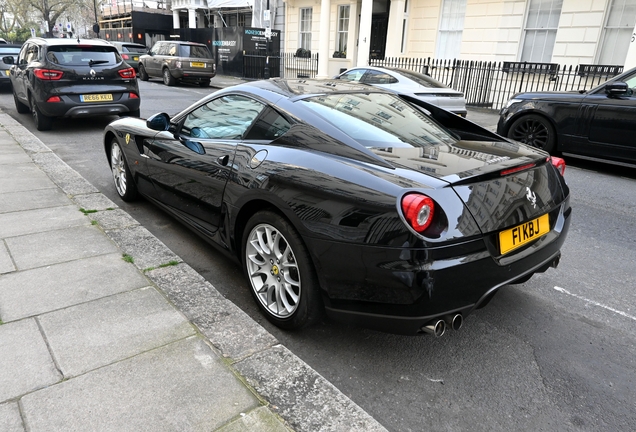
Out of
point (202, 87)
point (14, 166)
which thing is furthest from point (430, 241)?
point (202, 87)

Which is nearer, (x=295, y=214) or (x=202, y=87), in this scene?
(x=295, y=214)

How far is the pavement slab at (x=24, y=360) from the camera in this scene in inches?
87.7

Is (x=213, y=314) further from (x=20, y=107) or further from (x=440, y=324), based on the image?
(x=20, y=107)

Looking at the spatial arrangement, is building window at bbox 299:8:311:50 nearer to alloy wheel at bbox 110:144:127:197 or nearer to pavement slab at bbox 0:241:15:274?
alloy wheel at bbox 110:144:127:197

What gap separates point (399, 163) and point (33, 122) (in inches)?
414

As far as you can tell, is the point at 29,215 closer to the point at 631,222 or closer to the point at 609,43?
the point at 631,222

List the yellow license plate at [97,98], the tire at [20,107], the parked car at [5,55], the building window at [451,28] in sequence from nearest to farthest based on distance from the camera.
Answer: the yellow license plate at [97,98], the tire at [20,107], the parked car at [5,55], the building window at [451,28]

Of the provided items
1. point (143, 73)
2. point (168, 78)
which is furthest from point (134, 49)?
point (168, 78)

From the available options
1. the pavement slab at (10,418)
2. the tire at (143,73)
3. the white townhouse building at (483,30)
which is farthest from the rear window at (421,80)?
the tire at (143,73)

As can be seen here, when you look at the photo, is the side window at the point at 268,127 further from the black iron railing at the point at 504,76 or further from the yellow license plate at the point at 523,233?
the black iron railing at the point at 504,76

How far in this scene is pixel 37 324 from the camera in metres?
2.73

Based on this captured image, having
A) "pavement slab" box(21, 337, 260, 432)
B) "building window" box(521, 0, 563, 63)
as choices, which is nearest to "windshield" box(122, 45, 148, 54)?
"building window" box(521, 0, 563, 63)

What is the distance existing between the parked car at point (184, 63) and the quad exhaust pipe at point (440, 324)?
61.9 feet

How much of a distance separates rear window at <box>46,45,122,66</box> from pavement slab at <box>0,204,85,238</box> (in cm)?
536
